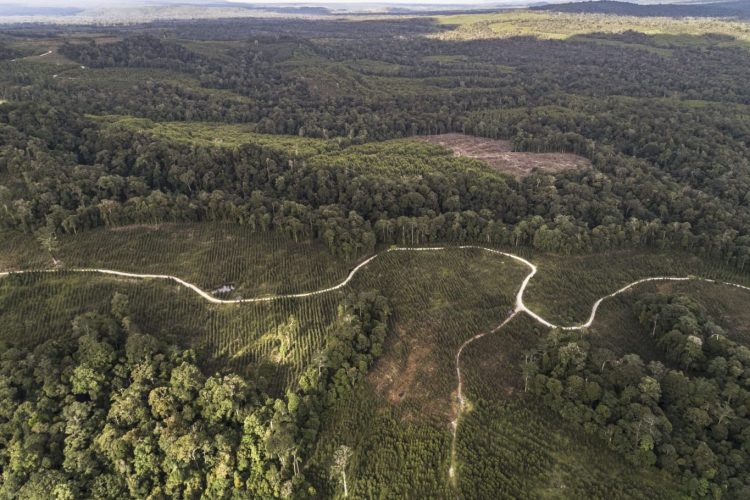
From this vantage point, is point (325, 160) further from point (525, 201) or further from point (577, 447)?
point (577, 447)

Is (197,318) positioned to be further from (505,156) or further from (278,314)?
(505,156)

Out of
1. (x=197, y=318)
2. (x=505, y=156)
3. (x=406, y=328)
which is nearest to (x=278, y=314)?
(x=197, y=318)

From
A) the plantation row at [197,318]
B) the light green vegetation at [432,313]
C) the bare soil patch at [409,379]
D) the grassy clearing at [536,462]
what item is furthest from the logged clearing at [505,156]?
the grassy clearing at [536,462]

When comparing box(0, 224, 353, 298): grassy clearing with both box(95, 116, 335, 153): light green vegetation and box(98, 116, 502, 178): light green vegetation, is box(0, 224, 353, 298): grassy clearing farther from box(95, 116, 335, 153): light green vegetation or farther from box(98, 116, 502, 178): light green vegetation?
box(95, 116, 335, 153): light green vegetation

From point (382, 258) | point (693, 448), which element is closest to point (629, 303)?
point (693, 448)

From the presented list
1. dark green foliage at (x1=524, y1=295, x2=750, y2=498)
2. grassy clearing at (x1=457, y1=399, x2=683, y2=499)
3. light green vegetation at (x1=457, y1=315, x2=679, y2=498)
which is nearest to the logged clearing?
dark green foliage at (x1=524, y1=295, x2=750, y2=498)

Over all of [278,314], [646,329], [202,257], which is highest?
[202,257]
